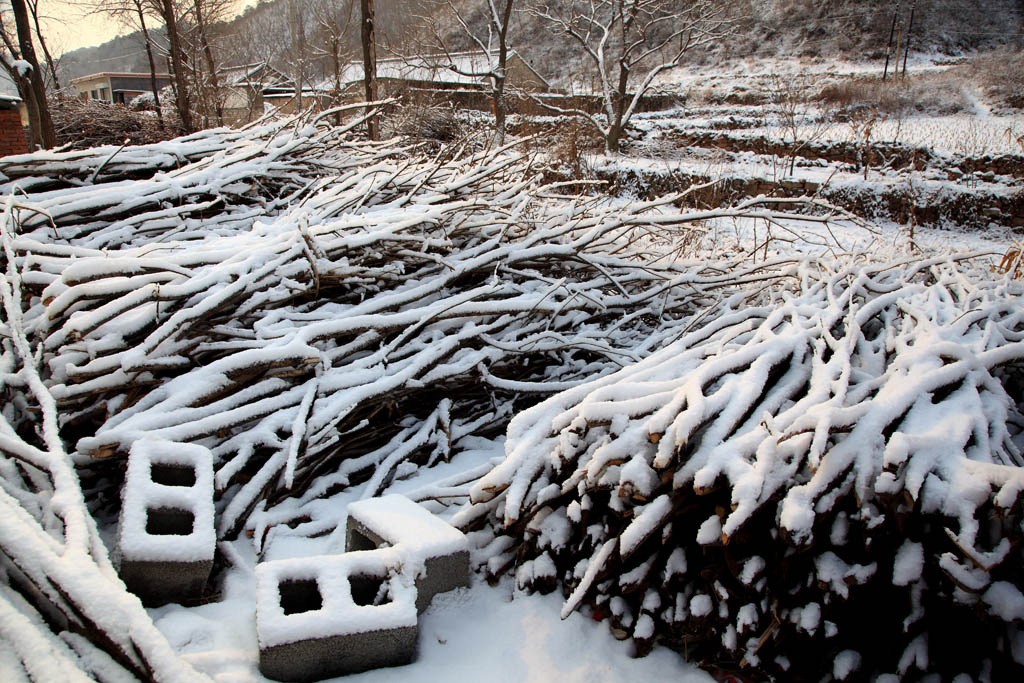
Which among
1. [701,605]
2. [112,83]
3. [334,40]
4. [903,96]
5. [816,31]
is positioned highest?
[112,83]

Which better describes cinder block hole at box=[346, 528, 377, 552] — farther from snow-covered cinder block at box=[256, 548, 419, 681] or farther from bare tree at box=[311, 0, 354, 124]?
bare tree at box=[311, 0, 354, 124]

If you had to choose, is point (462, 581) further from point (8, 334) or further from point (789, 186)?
point (789, 186)

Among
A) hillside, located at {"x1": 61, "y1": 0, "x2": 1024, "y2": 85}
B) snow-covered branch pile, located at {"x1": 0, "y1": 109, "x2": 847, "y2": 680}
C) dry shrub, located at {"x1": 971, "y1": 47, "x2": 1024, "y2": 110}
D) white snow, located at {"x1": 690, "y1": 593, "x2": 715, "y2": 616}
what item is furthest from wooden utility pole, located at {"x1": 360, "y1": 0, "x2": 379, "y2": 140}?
hillside, located at {"x1": 61, "y1": 0, "x2": 1024, "y2": 85}

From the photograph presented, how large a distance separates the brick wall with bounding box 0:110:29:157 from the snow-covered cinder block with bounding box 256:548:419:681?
16145 millimetres

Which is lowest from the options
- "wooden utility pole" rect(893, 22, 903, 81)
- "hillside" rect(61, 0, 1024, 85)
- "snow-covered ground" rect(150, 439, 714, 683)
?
"snow-covered ground" rect(150, 439, 714, 683)

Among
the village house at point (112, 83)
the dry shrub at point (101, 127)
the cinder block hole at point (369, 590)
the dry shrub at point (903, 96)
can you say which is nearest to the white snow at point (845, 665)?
the cinder block hole at point (369, 590)

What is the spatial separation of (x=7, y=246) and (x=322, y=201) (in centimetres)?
155

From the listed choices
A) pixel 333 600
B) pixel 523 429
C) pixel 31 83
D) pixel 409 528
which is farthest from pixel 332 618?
pixel 31 83

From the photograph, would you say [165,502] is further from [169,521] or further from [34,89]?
[34,89]

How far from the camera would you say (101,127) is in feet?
62.2

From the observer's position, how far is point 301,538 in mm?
2354

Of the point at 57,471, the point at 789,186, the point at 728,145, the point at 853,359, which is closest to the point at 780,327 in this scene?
the point at 853,359

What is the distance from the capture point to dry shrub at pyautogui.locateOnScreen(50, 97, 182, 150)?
1802cm

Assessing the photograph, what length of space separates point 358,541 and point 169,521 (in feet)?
2.05
